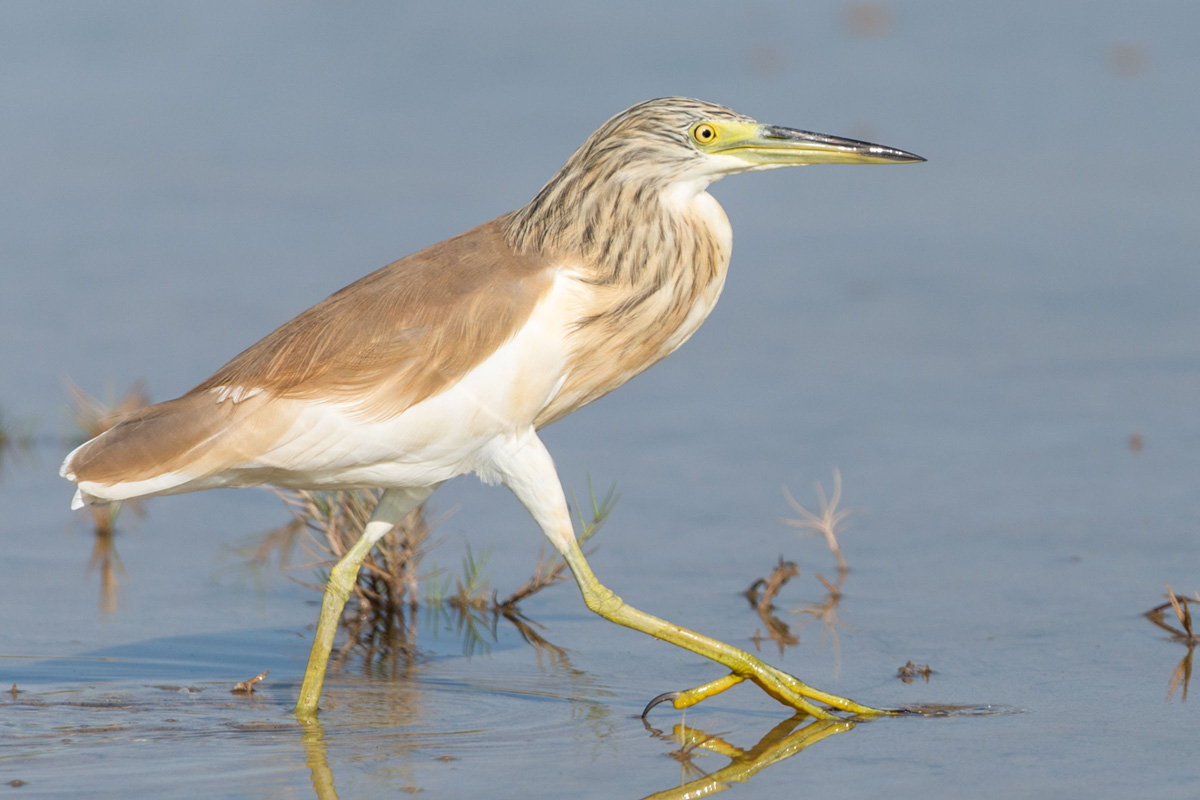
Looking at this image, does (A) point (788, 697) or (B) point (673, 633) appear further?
(B) point (673, 633)

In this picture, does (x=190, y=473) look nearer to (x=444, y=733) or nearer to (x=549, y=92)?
(x=444, y=733)

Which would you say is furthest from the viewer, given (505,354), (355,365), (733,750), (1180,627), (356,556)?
(1180,627)

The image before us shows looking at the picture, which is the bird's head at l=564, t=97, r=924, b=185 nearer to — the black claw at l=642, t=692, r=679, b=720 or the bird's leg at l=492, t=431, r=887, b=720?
the bird's leg at l=492, t=431, r=887, b=720

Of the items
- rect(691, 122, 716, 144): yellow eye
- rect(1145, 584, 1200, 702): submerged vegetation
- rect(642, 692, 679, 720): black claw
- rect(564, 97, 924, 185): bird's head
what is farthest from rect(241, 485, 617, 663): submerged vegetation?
rect(1145, 584, 1200, 702): submerged vegetation

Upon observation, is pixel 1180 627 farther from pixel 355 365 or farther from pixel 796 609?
pixel 355 365

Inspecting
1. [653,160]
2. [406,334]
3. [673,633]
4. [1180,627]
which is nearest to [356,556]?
[406,334]

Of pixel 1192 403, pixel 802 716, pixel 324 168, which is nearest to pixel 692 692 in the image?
pixel 802 716

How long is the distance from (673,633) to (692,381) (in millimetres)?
3600

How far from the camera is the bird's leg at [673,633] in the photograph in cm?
489

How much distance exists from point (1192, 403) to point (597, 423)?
272 centimetres

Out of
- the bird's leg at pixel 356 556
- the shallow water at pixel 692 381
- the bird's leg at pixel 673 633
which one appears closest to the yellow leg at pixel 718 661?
the bird's leg at pixel 673 633

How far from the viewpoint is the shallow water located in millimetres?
4781

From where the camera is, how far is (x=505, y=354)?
4.80 metres

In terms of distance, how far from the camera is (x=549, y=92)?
40.4 feet
